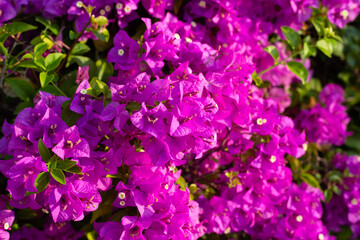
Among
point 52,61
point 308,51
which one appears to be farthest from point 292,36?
point 52,61

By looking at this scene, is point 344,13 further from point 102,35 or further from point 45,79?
point 45,79

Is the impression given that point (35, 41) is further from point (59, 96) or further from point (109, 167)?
point (109, 167)

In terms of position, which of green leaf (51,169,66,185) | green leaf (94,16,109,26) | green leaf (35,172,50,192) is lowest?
green leaf (35,172,50,192)

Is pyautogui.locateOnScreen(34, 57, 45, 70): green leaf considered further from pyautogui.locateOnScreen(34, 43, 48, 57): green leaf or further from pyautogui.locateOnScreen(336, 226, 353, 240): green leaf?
pyautogui.locateOnScreen(336, 226, 353, 240): green leaf

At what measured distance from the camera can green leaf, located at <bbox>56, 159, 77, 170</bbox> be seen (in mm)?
998

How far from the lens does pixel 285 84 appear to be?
72.7 inches

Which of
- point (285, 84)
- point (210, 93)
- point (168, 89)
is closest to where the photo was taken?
point (168, 89)

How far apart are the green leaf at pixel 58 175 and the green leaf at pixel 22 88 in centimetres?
36

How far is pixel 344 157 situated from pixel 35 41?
155cm

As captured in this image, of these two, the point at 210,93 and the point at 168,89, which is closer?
the point at 168,89

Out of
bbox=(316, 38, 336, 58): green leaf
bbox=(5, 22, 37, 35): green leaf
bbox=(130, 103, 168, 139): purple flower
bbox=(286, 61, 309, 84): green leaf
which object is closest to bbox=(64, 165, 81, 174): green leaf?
bbox=(130, 103, 168, 139): purple flower

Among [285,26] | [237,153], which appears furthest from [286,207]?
[285,26]

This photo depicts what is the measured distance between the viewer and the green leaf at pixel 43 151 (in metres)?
1.00

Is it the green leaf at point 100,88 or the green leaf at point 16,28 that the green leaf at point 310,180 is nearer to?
the green leaf at point 100,88
